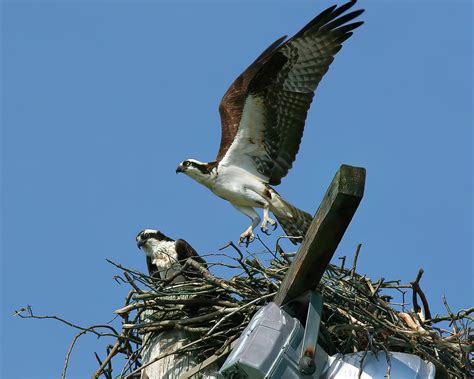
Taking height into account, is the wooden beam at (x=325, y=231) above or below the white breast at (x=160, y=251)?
below

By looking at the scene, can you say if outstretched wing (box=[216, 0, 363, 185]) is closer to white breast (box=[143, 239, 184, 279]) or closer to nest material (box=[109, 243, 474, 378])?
white breast (box=[143, 239, 184, 279])

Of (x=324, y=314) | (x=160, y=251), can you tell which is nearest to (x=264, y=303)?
(x=324, y=314)

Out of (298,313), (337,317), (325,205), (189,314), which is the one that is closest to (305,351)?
(298,313)

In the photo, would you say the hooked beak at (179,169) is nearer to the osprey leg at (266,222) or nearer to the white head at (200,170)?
the white head at (200,170)

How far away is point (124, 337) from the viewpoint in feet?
17.7

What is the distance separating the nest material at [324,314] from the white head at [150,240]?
2055 millimetres

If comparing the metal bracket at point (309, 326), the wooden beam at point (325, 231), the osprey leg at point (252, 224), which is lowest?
the metal bracket at point (309, 326)

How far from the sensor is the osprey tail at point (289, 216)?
331 inches

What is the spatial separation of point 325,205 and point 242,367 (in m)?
0.76

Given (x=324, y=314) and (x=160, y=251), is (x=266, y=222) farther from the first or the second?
(x=324, y=314)

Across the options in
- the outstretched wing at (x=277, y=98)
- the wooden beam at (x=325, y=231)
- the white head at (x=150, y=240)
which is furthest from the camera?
the outstretched wing at (x=277, y=98)

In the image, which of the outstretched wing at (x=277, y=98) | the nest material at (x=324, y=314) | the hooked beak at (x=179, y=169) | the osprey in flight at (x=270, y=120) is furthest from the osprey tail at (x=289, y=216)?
the nest material at (x=324, y=314)

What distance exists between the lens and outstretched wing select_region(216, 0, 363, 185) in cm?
857

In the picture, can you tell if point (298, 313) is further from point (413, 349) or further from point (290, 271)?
point (413, 349)
